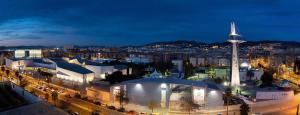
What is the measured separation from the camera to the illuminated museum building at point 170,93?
1028 inches

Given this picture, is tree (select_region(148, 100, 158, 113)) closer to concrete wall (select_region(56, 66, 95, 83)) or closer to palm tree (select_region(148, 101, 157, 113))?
palm tree (select_region(148, 101, 157, 113))

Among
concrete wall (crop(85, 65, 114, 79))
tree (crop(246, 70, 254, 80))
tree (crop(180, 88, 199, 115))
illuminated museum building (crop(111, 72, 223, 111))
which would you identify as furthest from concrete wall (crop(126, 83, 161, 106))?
tree (crop(246, 70, 254, 80))

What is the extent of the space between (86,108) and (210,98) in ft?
25.4

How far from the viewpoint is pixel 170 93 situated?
26.3m

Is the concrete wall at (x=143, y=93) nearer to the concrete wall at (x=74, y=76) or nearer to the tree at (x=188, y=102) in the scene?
the tree at (x=188, y=102)

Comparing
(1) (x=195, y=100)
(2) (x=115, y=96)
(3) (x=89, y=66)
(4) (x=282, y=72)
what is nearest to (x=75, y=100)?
(2) (x=115, y=96)

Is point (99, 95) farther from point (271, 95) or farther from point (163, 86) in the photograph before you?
point (271, 95)

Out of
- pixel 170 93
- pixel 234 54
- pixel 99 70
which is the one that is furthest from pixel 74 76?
pixel 170 93

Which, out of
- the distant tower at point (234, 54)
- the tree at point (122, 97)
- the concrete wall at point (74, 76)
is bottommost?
the tree at point (122, 97)

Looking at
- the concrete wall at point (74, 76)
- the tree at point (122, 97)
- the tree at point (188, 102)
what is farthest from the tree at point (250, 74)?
the tree at point (122, 97)

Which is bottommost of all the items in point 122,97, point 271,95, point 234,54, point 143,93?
point 271,95

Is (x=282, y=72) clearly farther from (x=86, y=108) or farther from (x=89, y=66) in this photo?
(x=86, y=108)

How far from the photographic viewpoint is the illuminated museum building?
85.7ft

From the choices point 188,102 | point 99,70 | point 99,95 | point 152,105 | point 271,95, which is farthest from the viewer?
point 99,70
